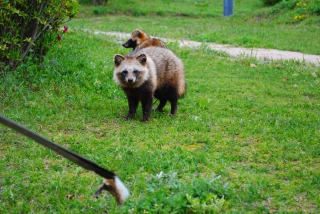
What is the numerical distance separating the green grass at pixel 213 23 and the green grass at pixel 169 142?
12.9 feet

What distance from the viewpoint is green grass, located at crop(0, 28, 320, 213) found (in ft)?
13.5

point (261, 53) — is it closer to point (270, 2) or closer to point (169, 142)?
point (169, 142)

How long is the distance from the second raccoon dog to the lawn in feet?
0.86

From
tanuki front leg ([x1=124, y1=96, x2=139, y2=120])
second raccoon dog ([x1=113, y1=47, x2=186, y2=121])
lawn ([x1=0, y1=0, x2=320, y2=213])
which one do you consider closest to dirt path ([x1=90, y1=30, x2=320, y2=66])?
lawn ([x1=0, y1=0, x2=320, y2=213])

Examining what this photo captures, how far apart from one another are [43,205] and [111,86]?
417 cm

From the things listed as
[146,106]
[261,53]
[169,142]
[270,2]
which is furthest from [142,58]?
[270,2]

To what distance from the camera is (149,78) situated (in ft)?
22.3

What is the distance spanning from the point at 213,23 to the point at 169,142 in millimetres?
13006

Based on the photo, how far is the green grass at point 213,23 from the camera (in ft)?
44.2

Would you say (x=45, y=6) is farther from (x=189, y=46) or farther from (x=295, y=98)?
(x=189, y=46)

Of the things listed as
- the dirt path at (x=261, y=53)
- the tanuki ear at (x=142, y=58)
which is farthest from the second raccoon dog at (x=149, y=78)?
the dirt path at (x=261, y=53)

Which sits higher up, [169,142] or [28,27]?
[28,27]

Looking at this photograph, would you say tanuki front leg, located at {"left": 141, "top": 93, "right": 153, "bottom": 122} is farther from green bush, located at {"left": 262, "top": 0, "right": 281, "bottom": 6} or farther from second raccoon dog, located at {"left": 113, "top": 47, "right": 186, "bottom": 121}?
green bush, located at {"left": 262, "top": 0, "right": 281, "bottom": 6}

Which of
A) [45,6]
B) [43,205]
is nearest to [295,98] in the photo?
[45,6]
